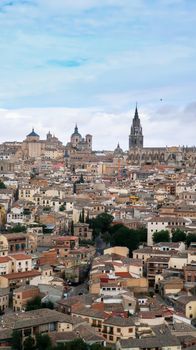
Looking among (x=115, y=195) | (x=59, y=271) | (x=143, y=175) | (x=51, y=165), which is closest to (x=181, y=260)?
(x=59, y=271)

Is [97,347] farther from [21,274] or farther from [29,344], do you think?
[21,274]

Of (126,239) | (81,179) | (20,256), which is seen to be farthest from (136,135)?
(20,256)

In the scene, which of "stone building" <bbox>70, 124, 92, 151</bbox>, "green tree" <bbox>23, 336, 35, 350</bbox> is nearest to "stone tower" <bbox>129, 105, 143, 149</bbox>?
"stone building" <bbox>70, 124, 92, 151</bbox>

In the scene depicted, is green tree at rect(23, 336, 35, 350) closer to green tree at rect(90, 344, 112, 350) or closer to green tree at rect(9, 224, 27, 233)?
green tree at rect(90, 344, 112, 350)

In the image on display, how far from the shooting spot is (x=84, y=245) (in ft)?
72.7

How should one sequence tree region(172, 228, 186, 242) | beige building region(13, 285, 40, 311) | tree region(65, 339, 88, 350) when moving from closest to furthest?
tree region(65, 339, 88, 350), beige building region(13, 285, 40, 311), tree region(172, 228, 186, 242)

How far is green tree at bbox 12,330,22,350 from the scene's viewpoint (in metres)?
12.5

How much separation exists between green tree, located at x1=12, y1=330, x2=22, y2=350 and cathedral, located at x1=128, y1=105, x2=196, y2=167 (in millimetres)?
43521

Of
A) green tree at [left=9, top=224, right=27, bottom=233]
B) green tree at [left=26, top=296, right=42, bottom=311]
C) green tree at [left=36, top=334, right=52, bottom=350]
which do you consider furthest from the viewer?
green tree at [left=9, top=224, right=27, bottom=233]

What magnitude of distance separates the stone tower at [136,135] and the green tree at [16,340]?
51394 millimetres

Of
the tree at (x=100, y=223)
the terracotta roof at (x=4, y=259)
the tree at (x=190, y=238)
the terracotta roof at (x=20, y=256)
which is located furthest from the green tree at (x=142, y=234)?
the terracotta roof at (x=4, y=259)

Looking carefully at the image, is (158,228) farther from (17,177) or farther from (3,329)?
(17,177)

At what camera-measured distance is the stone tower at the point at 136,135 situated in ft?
210

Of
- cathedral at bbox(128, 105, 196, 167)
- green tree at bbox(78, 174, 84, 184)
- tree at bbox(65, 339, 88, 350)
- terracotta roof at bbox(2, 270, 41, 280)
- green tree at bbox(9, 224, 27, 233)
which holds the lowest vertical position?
tree at bbox(65, 339, 88, 350)
